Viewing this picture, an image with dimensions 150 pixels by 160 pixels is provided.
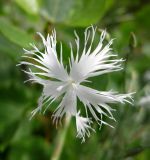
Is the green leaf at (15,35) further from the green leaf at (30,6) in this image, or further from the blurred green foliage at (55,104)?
the green leaf at (30,6)

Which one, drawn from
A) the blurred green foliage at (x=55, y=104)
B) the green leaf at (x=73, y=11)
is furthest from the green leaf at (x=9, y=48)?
the green leaf at (x=73, y=11)

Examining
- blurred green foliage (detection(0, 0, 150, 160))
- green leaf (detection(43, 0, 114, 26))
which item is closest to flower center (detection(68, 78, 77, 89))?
blurred green foliage (detection(0, 0, 150, 160))

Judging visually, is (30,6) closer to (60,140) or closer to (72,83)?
(60,140)

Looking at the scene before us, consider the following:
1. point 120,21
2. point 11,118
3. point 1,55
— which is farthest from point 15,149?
point 120,21

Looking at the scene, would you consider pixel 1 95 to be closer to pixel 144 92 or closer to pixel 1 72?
pixel 1 72

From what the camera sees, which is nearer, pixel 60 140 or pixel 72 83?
pixel 72 83

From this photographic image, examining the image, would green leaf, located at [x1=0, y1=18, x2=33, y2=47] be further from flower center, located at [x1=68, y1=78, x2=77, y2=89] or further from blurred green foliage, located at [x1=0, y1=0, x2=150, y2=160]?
flower center, located at [x1=68, y1=78, x2=77, y2=89]

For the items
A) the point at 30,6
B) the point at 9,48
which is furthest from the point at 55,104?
the point at 30,6
